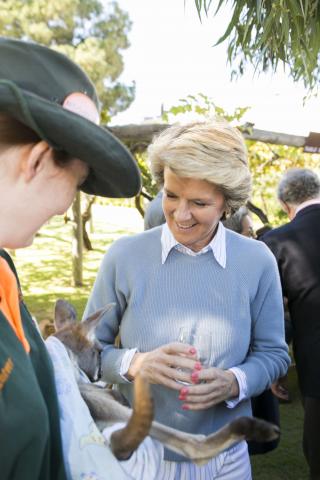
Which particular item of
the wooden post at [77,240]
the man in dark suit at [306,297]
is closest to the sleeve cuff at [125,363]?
the man in dark suit at [306,297]

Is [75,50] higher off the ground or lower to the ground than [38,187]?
lower

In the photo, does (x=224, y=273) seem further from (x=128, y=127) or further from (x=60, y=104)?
(x=128, y=127)

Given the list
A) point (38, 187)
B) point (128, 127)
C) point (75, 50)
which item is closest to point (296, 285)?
point (38, 187)

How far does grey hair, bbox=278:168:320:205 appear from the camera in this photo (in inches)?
146

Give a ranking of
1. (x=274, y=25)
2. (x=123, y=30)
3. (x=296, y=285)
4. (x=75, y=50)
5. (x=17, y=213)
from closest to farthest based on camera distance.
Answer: (x=17, y=213) → (x=296, y=285) → (x=274, y=25) → (x=75, y=50) → (x=123, y=30)

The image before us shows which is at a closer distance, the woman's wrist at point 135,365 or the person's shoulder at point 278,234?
the woman's wrist at point 135,365

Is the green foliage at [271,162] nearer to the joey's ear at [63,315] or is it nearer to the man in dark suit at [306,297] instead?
the man in dark suit at [306,297]

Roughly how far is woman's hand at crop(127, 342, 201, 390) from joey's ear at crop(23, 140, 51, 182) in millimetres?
984

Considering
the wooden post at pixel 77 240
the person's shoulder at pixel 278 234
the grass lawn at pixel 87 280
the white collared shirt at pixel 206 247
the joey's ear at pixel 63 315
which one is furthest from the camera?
the wooden post at pixel 77 240

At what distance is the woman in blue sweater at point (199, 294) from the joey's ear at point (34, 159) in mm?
969

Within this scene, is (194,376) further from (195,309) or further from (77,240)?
(77,240)

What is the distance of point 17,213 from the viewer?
964 millimetres

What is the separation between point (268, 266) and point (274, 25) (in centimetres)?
242

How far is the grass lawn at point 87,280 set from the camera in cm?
409
